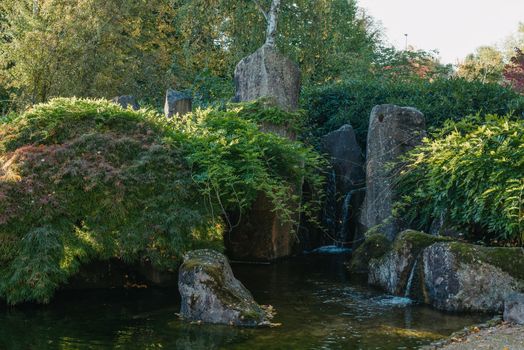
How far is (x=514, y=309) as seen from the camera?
6656mm

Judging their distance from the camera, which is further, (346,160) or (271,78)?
(346,160)

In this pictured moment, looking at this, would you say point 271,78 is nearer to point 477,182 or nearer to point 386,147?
point 386,147

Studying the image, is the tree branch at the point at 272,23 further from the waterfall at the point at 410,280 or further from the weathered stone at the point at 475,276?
the weathered stone at the point at 475,276

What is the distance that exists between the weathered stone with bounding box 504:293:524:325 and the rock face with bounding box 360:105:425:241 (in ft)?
13.2

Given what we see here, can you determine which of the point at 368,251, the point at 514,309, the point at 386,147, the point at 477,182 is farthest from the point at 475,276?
the point at 386,147

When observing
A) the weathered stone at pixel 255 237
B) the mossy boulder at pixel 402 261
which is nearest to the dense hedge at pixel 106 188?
the weathered stone at pixel 255 237

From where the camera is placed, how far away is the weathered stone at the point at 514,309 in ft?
21.6

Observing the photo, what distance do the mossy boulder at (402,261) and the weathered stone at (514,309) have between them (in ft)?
5.14

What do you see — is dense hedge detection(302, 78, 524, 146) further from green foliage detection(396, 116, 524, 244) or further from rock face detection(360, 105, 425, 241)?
green foliage detection(396, 116, 524, 244)

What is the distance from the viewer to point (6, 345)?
602cm

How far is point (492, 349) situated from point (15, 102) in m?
16.6

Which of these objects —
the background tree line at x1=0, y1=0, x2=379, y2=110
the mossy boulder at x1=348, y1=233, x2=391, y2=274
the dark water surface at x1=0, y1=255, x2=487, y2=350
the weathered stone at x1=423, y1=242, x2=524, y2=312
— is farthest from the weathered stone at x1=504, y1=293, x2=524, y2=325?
the background tree line at x1=0, y1=0, x2=379, y2=110

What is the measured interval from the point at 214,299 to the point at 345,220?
6015 mm

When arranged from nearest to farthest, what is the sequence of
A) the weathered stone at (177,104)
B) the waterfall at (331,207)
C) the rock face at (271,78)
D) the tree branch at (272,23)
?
the rock face at (271,78)
the weathered stone at (177,104)
the waterfall at (331,207)
the tree branch at (272,23)
